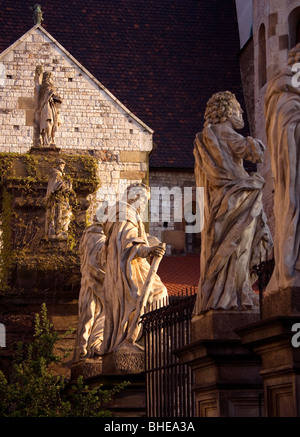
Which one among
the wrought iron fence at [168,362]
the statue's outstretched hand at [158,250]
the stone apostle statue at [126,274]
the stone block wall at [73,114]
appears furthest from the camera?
the stone block wall at [73,114]

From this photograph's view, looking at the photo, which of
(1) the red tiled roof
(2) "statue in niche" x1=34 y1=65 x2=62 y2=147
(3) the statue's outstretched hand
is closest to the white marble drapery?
(3) the statue's outstretched hand

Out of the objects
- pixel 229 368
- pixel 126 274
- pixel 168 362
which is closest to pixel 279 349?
pixel 229 368

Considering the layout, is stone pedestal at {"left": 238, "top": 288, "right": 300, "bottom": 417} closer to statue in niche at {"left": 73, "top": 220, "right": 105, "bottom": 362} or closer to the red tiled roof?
statue in niche at {"left": 73, "top": 220, "right": 105, "bottom": 362}

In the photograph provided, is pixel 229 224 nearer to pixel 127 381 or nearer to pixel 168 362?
pixel 168 362

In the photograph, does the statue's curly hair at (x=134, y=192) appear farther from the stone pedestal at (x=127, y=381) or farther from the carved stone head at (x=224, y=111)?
the carved stone head at (x=224, y=111)

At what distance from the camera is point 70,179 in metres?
22.9

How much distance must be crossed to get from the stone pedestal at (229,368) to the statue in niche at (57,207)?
12.8m

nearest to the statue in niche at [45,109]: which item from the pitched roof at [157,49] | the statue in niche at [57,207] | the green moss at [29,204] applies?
the green moss at [29,204]

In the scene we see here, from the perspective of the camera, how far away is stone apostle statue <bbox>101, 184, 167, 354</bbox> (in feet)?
42.4

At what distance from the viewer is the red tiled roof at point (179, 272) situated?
2580 cm

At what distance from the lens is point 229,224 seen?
9.41 metres

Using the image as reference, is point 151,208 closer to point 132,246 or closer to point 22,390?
point 132,246

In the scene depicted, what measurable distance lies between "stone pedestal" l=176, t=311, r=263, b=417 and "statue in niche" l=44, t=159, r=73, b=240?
42.1ft
